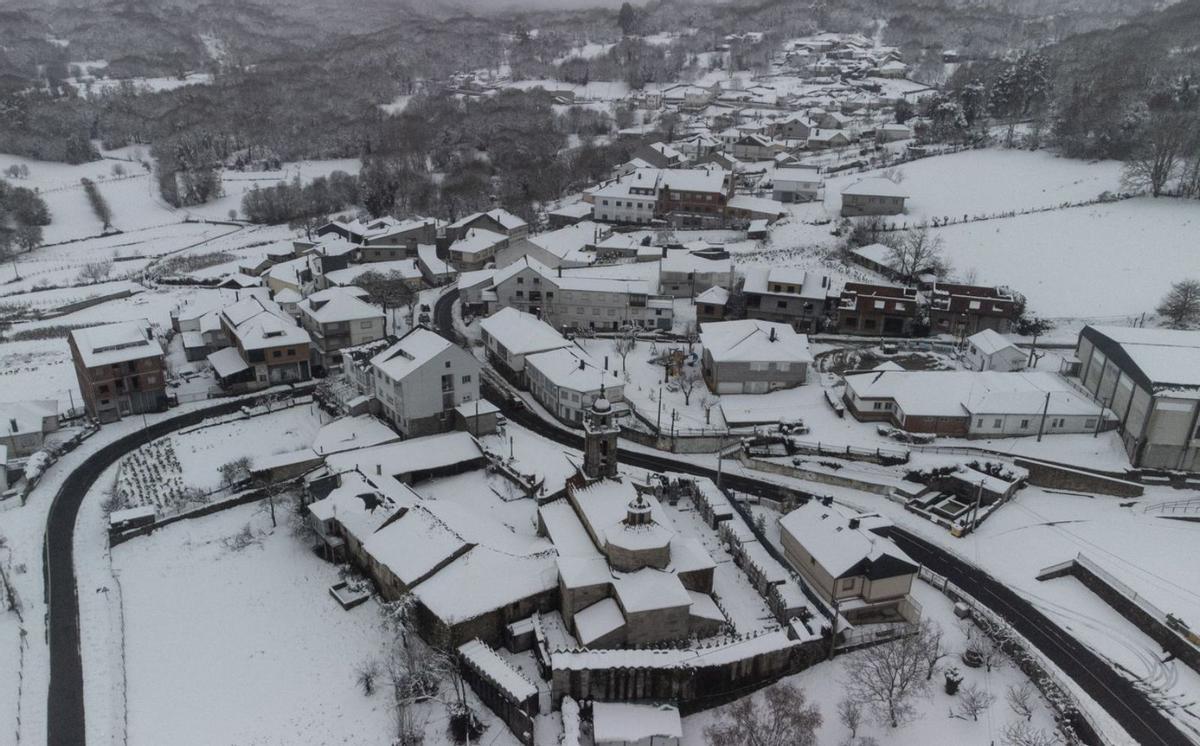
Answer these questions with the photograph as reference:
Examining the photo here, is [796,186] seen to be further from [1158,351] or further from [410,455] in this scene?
[410,455]

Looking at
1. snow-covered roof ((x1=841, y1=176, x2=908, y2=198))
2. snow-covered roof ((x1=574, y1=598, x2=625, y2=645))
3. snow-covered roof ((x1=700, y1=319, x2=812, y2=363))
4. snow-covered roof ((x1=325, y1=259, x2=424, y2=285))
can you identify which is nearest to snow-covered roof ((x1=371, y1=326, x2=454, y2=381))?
A: snow-covered roof ((x1=700, y1=319, x2=812, y2=363))

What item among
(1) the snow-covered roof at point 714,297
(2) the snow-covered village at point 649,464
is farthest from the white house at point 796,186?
(1) the snow-covered roof at point 714,297

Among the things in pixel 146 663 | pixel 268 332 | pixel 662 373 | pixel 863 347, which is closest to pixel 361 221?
pixel 268 332

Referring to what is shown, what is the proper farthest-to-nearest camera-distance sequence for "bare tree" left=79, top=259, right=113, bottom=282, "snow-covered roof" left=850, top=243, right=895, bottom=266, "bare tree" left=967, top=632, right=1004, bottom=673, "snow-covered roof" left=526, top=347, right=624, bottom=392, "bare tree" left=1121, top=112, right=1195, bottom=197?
"bare tree" left=79, top=259, right=113, bottom=282 < "bare tree" left=1121, top=112, right=1195, bottom=197 < "snow-covered roof" left=850, top=243, right=895, bottom=266 < "snow-covered roof" left=526, top=347, right=624, bottom=392 < "bare tree" left=967, top=632, right=1004, bottom=673

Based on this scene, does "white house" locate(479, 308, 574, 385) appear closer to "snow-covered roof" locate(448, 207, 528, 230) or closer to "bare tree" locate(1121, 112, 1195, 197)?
"snow-covered roof" locate(448, 207, 528, 230)

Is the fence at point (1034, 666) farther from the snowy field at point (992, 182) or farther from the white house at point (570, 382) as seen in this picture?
the snowy field at point (992, 182)
